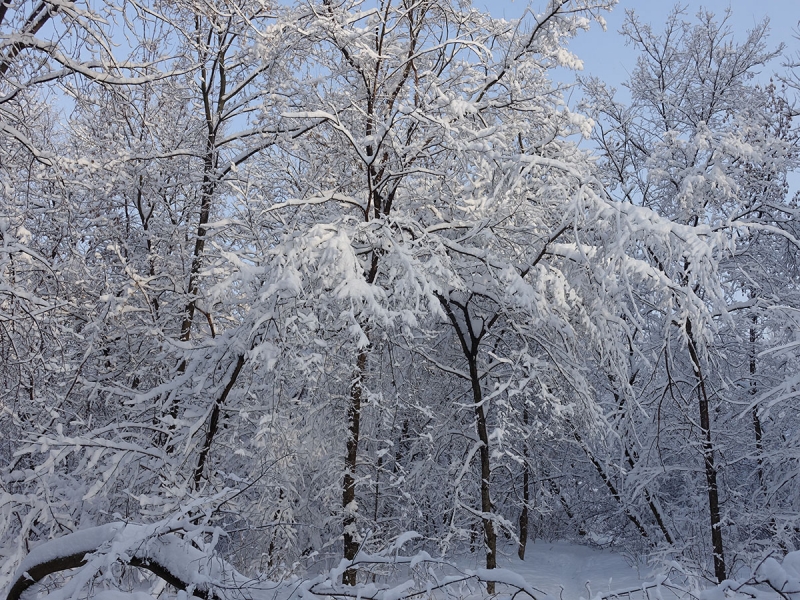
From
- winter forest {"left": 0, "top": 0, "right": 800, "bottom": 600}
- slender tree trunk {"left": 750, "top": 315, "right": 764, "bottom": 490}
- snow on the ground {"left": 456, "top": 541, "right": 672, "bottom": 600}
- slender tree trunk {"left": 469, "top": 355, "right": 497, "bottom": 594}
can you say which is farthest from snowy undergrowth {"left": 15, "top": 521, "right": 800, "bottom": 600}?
slender tree trunk {"left": 750, "top": 315, "right": 764, "bottom": 490}

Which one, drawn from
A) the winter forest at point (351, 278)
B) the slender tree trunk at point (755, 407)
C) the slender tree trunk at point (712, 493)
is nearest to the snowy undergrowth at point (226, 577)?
the winter forest at point (351, 278)

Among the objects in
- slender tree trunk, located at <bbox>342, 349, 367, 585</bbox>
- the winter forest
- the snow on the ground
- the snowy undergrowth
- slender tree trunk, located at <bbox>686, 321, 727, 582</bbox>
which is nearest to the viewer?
the snowy undergrowth

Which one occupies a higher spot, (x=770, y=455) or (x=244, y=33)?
(x=244, y=33)

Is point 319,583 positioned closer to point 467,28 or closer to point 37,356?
point 37,356

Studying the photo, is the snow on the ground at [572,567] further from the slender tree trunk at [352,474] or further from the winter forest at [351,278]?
the slender tree trunk at [352,474]

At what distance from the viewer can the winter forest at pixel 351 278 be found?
4.79m

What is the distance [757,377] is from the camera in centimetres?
946

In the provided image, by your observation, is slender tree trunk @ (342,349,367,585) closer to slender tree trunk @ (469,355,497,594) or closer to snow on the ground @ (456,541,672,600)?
slender tree trunk @ (469,355,497,594)

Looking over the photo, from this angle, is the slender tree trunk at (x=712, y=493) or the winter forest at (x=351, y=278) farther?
the slender tree trunk at (x=712, y=493)

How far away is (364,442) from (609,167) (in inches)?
269

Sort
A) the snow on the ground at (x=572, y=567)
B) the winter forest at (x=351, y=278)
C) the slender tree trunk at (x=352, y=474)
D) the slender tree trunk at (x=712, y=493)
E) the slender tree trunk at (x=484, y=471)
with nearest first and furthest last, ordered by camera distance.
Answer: the winter forest at (x=351, y=278)
the slender tree trunk at (x=352, y=474)
the slender tree trunk at (x=484, y=471)
the slender tree trunk at (x=712, y=493)
the snow on the ground at (x=572, y=567)

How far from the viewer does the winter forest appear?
189 inches

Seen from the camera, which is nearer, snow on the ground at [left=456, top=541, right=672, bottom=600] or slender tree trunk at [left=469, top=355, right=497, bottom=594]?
slender tree trunk at [left=469, top=355, right=497, bottom=594]

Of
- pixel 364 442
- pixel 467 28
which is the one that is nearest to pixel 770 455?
Answer: pixel 364 442
